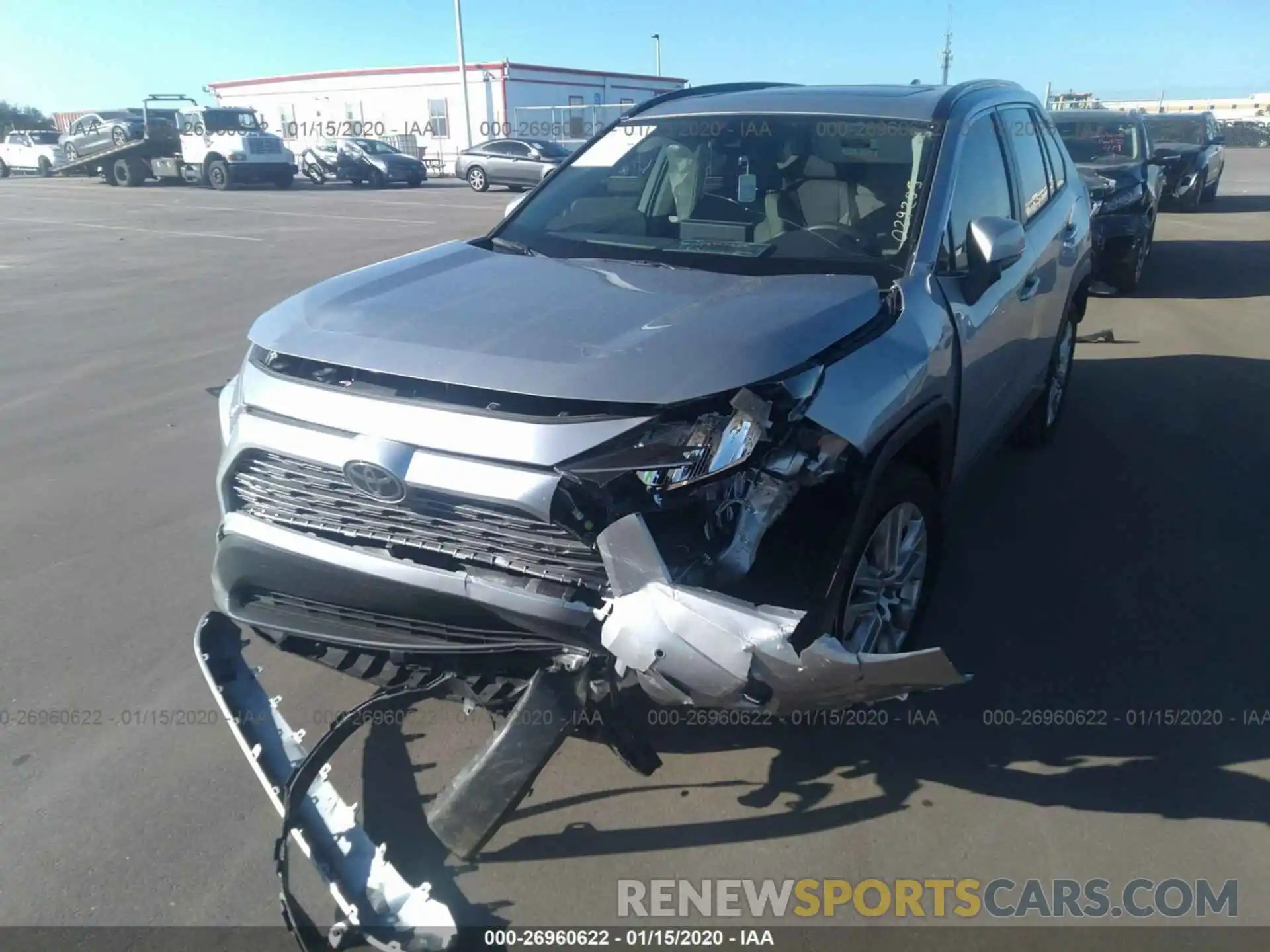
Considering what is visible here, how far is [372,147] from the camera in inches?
1176

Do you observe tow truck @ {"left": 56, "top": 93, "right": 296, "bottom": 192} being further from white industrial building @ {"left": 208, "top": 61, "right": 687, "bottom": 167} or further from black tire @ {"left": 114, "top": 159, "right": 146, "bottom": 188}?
white industrial building @ {"left": 208, "top": 61, "right": 687, "bottom": 167}

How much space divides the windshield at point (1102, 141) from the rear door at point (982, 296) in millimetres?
8164

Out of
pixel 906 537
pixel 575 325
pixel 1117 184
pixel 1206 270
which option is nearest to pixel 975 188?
pixel 906 537

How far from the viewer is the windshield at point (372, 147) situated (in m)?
29.6

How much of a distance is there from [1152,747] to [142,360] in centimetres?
764

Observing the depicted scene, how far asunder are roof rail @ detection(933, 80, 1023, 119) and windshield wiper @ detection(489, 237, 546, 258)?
1628mm

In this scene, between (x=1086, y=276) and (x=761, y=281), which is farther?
(x=1086, y=276)

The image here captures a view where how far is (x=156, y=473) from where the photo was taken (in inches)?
214

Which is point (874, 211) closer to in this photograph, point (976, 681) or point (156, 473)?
A: point (976, 681)

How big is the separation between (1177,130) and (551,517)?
1921cm

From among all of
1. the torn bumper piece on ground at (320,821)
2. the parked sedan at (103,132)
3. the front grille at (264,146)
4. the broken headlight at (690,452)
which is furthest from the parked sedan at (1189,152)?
the parked sedan at (103,132)

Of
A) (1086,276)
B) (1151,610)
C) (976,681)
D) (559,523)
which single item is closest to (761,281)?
(559,523)

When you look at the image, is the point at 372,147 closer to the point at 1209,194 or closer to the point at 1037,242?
the point at 1209,194

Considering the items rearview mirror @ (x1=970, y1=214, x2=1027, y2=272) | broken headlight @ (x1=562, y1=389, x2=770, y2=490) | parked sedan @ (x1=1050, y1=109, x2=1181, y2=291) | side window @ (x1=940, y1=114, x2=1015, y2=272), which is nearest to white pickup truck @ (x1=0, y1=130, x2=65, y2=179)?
parked sedan @ (x1=1050, y1=109, x2=1181, y2=291)
